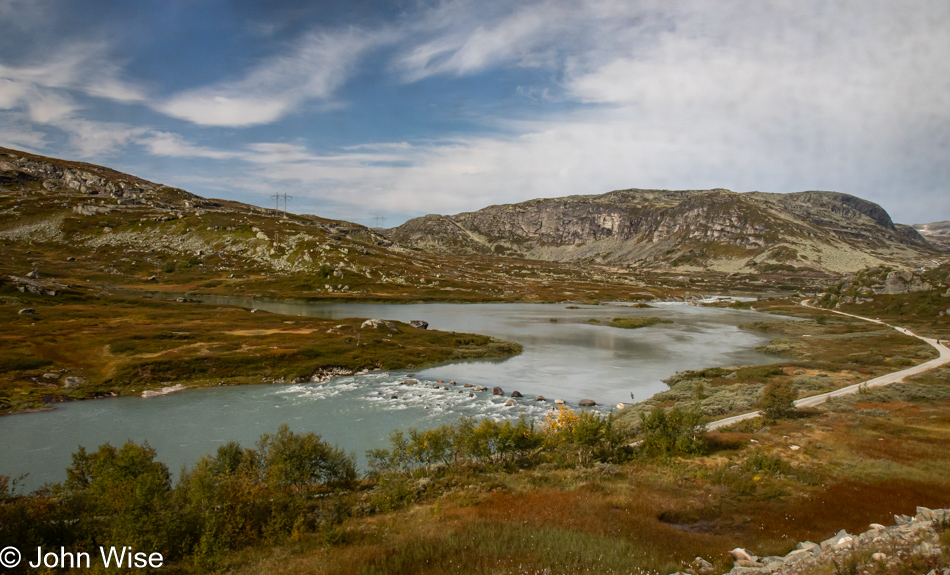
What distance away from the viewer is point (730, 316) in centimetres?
14188

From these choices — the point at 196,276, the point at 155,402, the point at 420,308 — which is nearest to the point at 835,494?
the point at 155,402

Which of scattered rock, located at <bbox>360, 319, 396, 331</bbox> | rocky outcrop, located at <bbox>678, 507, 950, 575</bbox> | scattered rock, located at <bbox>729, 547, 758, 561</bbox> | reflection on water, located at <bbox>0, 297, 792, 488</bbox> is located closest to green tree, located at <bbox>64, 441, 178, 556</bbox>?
reflection on water, located at <bbox>0, 297, 792, 488</bbox>

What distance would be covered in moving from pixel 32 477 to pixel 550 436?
125 feet

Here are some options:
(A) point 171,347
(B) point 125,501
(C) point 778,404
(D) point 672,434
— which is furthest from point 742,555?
(A) point 171,347

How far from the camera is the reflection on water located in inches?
1528

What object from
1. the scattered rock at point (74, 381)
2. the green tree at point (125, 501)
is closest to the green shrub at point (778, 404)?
the green tree at point (125, 501)

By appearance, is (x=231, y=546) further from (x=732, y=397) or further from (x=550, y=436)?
(x=732, y=397)

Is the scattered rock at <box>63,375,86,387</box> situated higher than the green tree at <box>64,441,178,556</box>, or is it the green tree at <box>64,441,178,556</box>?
the green tree at <box>64,441,178,556</box>

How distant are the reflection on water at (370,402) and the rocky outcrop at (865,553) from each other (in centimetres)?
3057

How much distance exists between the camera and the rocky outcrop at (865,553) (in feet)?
39.1

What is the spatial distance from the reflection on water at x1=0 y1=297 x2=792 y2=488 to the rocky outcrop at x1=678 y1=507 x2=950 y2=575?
30570mm

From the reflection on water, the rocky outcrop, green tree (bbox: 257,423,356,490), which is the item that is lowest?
the reflection on water

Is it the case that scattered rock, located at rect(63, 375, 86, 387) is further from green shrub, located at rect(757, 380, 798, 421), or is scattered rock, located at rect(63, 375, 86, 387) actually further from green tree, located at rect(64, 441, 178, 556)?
green shrub, located at rect(757, 380, 798, 421)

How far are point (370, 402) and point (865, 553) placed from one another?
45742mm
